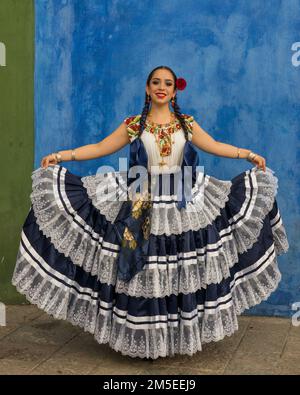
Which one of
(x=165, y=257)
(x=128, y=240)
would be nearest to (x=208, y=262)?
(x=165, y=257)

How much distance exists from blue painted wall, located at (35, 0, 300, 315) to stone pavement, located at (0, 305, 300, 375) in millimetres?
502

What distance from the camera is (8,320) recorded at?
581 cm

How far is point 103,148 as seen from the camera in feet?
16.5

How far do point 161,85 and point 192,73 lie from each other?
1.02m

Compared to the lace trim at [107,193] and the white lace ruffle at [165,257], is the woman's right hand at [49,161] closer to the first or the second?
the white lace ruffle at [165,257]

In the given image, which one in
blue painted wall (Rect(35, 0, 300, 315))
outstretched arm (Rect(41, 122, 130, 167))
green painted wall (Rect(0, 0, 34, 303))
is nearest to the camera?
outstretched arm (Rect(41, 122, 130, 167))

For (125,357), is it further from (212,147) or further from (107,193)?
(212,147)

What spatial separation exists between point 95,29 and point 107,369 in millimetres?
2642

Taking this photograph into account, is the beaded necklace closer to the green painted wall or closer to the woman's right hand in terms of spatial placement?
the woman's right hand

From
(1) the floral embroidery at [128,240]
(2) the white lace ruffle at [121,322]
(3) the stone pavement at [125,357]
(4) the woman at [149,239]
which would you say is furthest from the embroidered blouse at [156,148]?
(3) the stone pavement at [125,357]

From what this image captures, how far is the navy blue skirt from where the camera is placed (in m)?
4.77

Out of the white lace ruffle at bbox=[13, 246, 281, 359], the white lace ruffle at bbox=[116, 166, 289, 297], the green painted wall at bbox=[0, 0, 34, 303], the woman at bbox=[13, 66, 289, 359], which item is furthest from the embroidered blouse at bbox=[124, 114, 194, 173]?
the green painted wall at bbox=[0, 0, 34, 303]

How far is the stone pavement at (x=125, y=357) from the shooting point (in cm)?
480

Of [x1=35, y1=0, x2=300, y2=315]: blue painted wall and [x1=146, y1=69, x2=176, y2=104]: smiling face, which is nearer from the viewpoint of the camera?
[x1=146, y1=69, x2=176, y2=104]: smiling face
